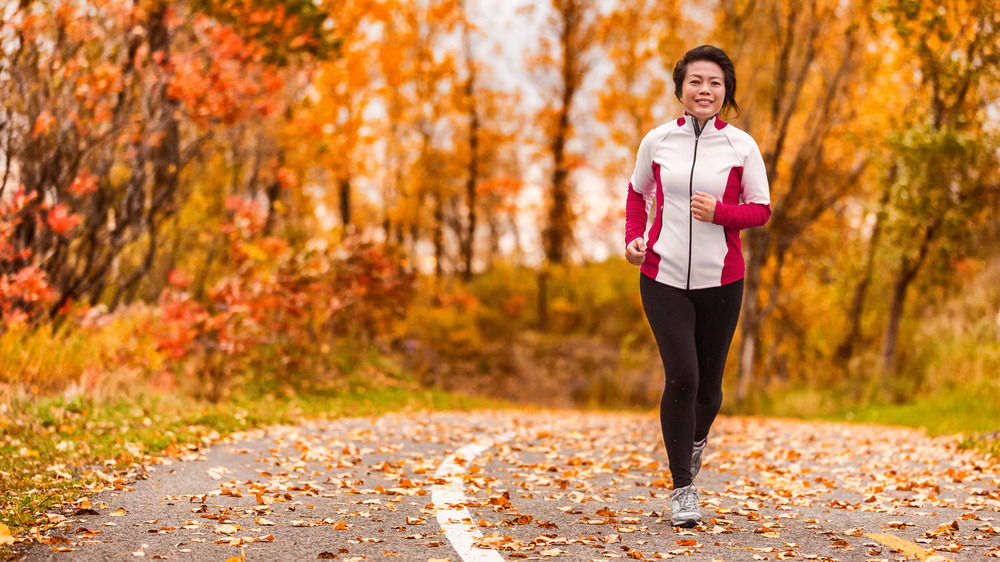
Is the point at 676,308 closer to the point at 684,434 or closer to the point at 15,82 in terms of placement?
the point at 684,434

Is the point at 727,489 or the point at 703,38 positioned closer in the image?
the point at 727,489

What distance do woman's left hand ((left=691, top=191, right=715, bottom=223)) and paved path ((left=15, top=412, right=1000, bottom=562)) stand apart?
1690mm

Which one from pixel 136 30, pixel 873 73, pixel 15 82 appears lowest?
pixel 15 82

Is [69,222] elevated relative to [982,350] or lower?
elevated

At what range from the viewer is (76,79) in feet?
32.9

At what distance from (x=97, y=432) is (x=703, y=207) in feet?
18.4

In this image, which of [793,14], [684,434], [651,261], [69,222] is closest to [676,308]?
[651,261]

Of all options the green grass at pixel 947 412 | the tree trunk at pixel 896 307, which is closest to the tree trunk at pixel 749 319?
the green grass at pixel 947 412

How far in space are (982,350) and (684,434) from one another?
13909mm

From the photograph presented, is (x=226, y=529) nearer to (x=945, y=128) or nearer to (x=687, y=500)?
(x=687, y=500)

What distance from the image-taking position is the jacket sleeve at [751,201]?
16.1 feet

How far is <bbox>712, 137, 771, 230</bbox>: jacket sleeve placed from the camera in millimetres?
4922

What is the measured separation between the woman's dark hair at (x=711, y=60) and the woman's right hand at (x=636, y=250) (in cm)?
89

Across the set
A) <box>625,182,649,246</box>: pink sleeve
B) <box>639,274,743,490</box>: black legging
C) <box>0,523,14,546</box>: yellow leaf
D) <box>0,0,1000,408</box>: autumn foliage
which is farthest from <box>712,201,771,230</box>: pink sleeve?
<box>0,0,1000,408</box>: autumn foliage
